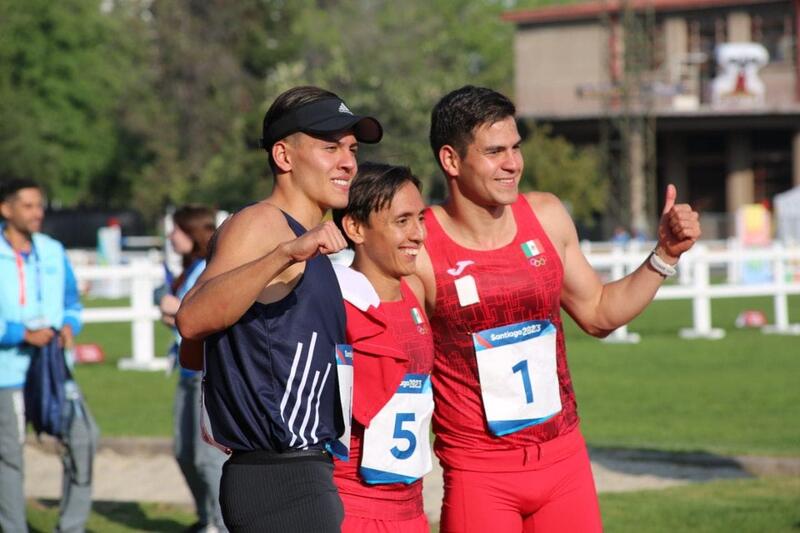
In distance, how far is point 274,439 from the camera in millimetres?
4328

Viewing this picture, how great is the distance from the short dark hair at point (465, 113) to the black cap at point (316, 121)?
988mm

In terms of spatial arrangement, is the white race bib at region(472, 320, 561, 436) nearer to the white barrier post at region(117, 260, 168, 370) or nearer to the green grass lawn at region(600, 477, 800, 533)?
the green grass lawn at region(600, 477, 800, 533)

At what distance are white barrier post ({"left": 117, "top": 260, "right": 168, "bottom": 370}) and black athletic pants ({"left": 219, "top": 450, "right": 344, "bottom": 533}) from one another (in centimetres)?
1574

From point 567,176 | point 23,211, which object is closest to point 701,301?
point 23,211

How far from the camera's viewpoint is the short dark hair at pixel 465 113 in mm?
5543

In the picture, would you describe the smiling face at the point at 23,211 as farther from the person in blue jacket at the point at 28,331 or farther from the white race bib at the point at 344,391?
the white race bib at the point at 344,391

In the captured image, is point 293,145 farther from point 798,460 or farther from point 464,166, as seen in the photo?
point 798,460

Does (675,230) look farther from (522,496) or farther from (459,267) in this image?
(522,496)

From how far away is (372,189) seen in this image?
16.8 feet

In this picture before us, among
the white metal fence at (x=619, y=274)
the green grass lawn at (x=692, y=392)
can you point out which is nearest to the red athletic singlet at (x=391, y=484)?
the green grass lawn at (x=692, y=392)

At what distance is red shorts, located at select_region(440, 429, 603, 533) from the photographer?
17.5ft

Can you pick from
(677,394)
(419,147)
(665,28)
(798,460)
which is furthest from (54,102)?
(798,460)

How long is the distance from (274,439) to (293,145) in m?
0.91

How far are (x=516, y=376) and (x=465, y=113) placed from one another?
1.01 meters
